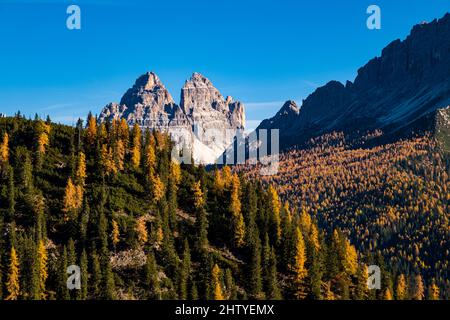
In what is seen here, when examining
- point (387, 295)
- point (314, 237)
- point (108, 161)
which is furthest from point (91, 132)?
point (387, 295)

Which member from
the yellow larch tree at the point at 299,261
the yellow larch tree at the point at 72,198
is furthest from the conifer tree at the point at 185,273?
the yellow larch tree at the point at 72,198

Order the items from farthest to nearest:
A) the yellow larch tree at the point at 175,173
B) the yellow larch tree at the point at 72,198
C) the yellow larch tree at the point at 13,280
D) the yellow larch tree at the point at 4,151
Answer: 1. the yellow larch tree at the point at 175,173
2. the yellow larch tree at the point at 4,151
3. the yellow larch tree at the point at 72,198
4. the yellow larch tree at the point at 13,280

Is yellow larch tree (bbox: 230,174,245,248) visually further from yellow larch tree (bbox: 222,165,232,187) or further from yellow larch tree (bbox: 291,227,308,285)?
yellow larch tree (bbox: 291,227,308,285)

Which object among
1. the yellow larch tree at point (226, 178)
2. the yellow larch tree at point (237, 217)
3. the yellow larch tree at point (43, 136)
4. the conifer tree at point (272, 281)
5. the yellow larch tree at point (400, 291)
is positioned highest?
the yellow larch tree at point (43, 136)

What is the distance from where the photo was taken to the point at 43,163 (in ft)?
492

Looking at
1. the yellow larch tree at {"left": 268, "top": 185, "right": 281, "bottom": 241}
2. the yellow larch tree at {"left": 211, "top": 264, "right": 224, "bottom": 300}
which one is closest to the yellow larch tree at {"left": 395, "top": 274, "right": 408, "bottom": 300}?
the yellow larch tree at {"left": 268, "top": 185, "right": 281, "bottom": 241}

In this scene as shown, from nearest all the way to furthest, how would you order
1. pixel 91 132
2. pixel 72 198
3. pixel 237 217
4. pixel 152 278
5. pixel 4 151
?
pixel 152 278 < pixel 72 198 < pixel 237 217 < pixel 4 151 < pixel 91 132

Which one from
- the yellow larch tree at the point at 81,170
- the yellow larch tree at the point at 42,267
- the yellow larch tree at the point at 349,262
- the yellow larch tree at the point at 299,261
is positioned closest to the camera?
the yellow larch tree at the point at 42,267

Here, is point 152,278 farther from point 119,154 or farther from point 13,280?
point 119,154

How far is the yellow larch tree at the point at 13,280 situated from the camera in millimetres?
100925

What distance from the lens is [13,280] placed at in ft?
332

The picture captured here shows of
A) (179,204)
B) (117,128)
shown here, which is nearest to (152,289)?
(179,204)

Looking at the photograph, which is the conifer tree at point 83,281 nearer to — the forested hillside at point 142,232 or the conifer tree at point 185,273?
the forested hillside at point 142,232
